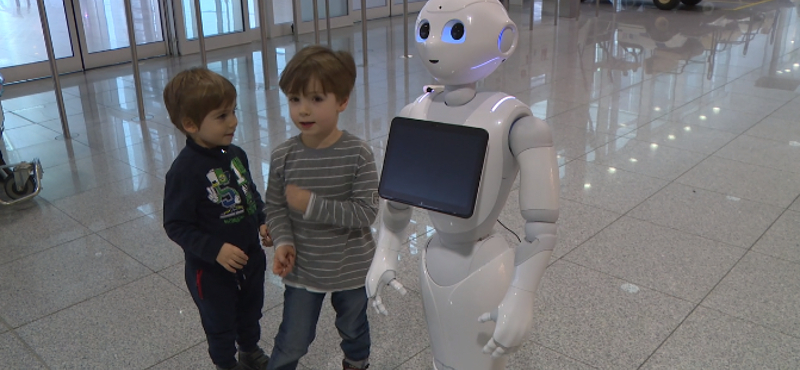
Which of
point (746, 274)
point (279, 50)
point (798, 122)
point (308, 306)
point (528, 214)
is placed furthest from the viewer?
point (279, 50)

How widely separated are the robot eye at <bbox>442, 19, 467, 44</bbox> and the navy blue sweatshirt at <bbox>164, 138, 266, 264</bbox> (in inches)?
25.7

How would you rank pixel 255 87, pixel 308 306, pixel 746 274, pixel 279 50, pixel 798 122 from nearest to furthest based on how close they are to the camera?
pixel 308 306 < pixel 746 274 < pixel 798 122 < pixel 255 87 < pixel 279 50

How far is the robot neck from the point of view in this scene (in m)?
1.58

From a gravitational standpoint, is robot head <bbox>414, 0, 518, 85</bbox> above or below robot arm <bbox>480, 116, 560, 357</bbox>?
above

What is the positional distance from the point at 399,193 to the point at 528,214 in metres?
0.30

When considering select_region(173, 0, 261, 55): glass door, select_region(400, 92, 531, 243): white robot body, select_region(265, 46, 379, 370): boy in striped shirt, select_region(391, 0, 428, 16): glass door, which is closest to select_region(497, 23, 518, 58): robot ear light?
select_region(400, 92, 531, 243): white robot body

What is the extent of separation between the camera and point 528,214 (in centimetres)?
150

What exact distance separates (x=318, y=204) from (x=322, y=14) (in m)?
7.47

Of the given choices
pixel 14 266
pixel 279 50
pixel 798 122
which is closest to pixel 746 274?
pixel 798 122

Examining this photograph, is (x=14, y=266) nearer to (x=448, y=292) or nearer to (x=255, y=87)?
(x=448, y=292)

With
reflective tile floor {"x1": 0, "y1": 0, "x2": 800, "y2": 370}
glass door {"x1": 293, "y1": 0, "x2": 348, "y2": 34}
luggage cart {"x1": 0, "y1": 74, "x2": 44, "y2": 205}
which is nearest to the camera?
reflective tile floor {"x1": 0, "y1": 0, "x2": 800, "y2": 370}

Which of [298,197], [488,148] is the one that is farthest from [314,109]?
[488,148]

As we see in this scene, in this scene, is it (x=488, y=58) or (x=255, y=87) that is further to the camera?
(x=255, y=87)

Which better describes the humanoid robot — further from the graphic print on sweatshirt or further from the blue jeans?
the graphic print on sweatshirt
